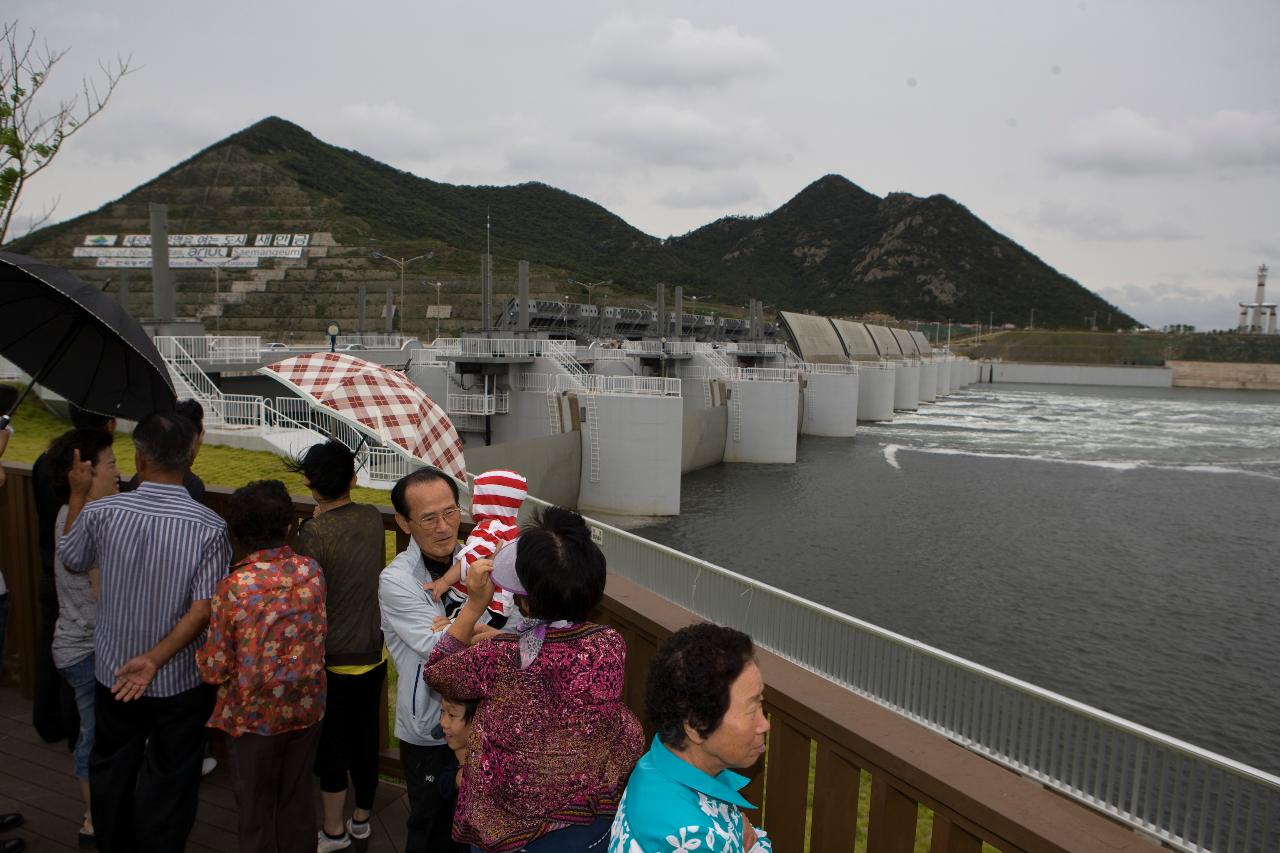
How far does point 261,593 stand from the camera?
3232mm

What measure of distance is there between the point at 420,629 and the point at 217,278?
8110cm

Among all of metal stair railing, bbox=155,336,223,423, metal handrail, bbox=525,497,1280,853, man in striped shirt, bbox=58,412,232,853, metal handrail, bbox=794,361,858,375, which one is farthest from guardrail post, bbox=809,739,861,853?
metal handrail, bbox=794,361,858,375

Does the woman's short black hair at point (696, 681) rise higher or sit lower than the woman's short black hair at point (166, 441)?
lower

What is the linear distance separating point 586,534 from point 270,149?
143 meters

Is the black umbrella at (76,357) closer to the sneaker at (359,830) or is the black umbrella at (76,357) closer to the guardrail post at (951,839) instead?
the sneaker at (359,830)

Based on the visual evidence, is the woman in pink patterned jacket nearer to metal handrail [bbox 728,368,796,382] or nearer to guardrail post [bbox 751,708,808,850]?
guardrail post [bbox 751,708,808,850]

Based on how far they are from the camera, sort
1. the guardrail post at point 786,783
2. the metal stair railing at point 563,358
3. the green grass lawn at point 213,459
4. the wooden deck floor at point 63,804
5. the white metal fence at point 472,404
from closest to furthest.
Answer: the guardrail post at point 786,783 < the wooden deck floor at point 63,804 < the green grass lawn at point 213,459 < the white metal fence at point 472,404 < the metal stair railing at point 563,358

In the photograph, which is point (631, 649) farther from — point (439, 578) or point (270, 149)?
point (270, 149)

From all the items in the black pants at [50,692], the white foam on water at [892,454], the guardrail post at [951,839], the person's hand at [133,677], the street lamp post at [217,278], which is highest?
the street lamp post at [217,278]

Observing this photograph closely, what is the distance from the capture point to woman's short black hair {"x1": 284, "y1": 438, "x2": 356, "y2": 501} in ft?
11.8

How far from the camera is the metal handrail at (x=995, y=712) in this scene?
21.5 feet

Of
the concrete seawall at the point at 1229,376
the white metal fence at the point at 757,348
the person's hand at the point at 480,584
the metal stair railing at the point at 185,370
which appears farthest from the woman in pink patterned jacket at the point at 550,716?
the concrete seawall at the point at 1229,376

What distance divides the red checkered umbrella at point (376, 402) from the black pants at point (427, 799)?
298 cm

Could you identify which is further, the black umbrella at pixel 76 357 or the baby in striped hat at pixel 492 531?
the black umbrella at pixel 76 357
